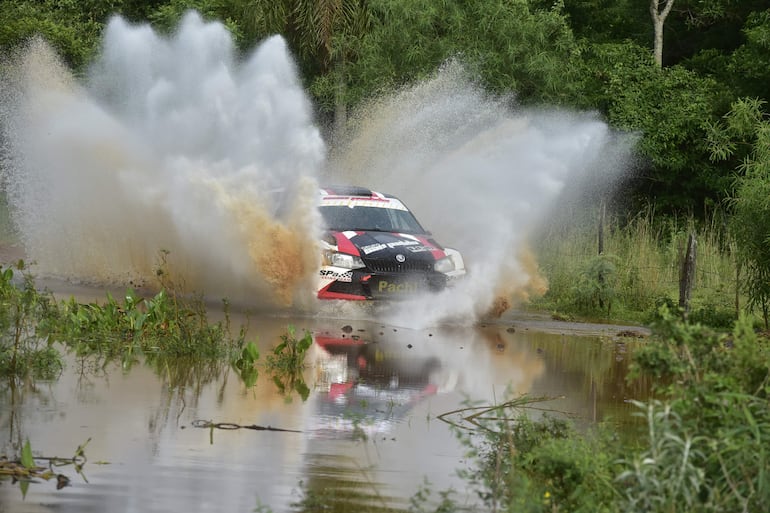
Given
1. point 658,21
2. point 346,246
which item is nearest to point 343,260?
point 346,246

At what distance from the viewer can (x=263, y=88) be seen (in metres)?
22.1

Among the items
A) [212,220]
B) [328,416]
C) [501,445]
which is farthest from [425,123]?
[501,445]

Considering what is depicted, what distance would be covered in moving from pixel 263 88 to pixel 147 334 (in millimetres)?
8573

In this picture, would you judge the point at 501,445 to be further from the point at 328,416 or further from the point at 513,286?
the point at 513,286

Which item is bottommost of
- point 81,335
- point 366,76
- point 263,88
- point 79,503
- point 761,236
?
point 79,503

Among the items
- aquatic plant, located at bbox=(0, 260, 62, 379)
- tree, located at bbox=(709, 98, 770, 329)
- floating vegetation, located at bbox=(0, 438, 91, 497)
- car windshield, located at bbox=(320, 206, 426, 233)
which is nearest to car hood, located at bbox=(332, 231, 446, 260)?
car windshield, located at bbox=(320, 206, 426, 233)

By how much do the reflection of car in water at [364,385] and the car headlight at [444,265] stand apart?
3164 millimetres

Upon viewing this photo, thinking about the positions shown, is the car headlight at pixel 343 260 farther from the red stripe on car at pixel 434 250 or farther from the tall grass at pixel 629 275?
the tall grass at pixel 629 275

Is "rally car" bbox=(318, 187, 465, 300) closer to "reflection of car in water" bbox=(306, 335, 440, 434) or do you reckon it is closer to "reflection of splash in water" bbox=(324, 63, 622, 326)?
"reflection of splash in water" bbox=(324, 63, 622, 326)

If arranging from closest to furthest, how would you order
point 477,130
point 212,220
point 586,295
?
point 212,220 < point 586,295 < point 477,130

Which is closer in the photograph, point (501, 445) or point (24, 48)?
point (501, 445)

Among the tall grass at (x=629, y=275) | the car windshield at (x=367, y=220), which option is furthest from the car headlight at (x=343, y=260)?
the tall grass at (x=629, y=275)

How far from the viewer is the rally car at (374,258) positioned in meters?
18.3

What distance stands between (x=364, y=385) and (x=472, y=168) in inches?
520
